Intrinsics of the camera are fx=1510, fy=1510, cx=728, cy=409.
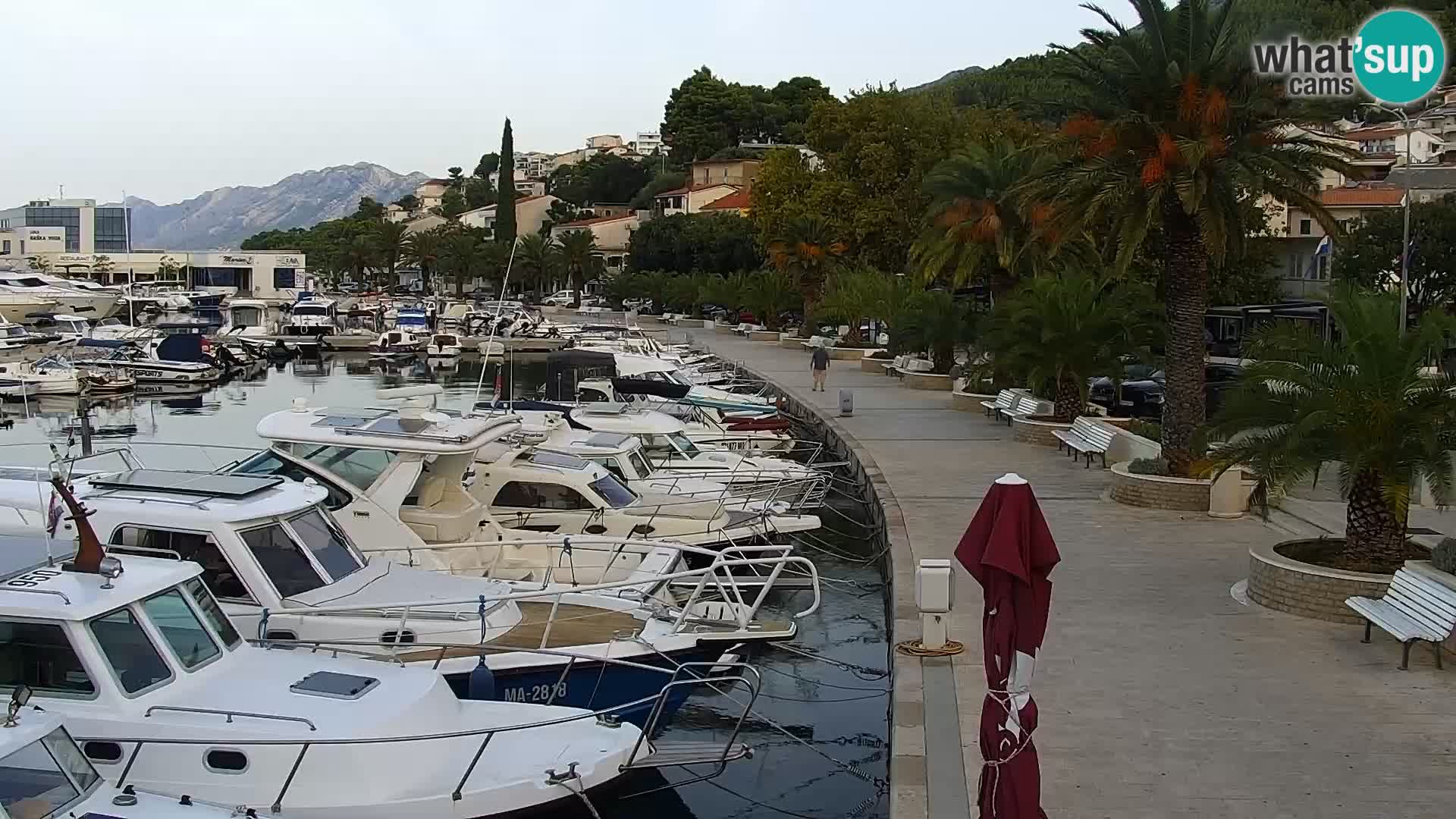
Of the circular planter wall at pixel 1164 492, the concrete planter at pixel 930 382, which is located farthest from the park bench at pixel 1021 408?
the concrete planter at pixel 930 382

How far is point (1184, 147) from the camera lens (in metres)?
21.2

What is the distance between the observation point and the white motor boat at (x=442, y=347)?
236ft

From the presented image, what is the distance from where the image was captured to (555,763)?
414 inches

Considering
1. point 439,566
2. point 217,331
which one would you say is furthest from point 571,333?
point 439,566

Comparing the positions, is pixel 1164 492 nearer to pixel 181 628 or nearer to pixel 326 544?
pixel 326 544

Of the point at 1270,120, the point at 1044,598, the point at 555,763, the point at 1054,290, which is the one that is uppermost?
the point at 1270,120

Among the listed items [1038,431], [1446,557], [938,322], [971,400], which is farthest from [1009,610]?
[938,322]

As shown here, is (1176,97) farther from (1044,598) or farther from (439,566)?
(1044,598)

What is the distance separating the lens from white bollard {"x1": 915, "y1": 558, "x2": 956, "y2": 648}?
12992mm

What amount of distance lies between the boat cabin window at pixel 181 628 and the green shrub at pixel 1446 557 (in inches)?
398

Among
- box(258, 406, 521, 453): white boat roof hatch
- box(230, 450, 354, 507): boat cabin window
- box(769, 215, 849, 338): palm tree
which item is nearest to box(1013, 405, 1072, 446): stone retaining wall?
box(258, 406, 521, 453): white boat roof hatch

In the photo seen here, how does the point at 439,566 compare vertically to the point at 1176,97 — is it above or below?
below

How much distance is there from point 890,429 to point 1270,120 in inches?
520

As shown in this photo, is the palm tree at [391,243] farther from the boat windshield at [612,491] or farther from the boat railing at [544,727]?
the boat railing at [544,727]
